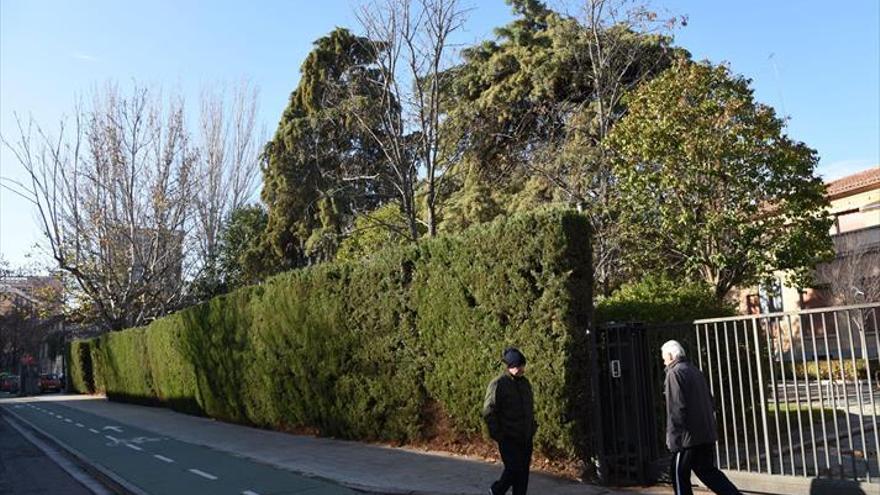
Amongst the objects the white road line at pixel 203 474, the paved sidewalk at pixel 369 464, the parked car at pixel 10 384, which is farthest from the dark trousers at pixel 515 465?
the parked car at pixel 10 384

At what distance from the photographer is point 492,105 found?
75.4 ft

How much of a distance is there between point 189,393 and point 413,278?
13.8 metres

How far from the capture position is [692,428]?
6.38 meters

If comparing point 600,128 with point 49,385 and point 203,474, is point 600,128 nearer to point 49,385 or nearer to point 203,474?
point 203,474

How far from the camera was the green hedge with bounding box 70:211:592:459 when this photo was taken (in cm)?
909

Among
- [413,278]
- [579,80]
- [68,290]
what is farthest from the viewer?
[68,290]

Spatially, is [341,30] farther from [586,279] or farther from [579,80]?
[586,279]

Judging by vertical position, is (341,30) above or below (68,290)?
above

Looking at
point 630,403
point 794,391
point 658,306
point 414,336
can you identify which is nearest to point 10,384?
point 414,336

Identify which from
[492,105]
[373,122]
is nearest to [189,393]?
[373,122]

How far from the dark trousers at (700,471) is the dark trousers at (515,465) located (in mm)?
1401

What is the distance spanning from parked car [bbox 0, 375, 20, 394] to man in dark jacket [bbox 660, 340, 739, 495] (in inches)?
2346

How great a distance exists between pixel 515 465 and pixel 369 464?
4.19 meters

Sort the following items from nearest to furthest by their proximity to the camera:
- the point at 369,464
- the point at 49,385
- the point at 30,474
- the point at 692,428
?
1. the point at 692,428
2. the point at 369,464
3. the point at 30,474
4. the point at 49,385
